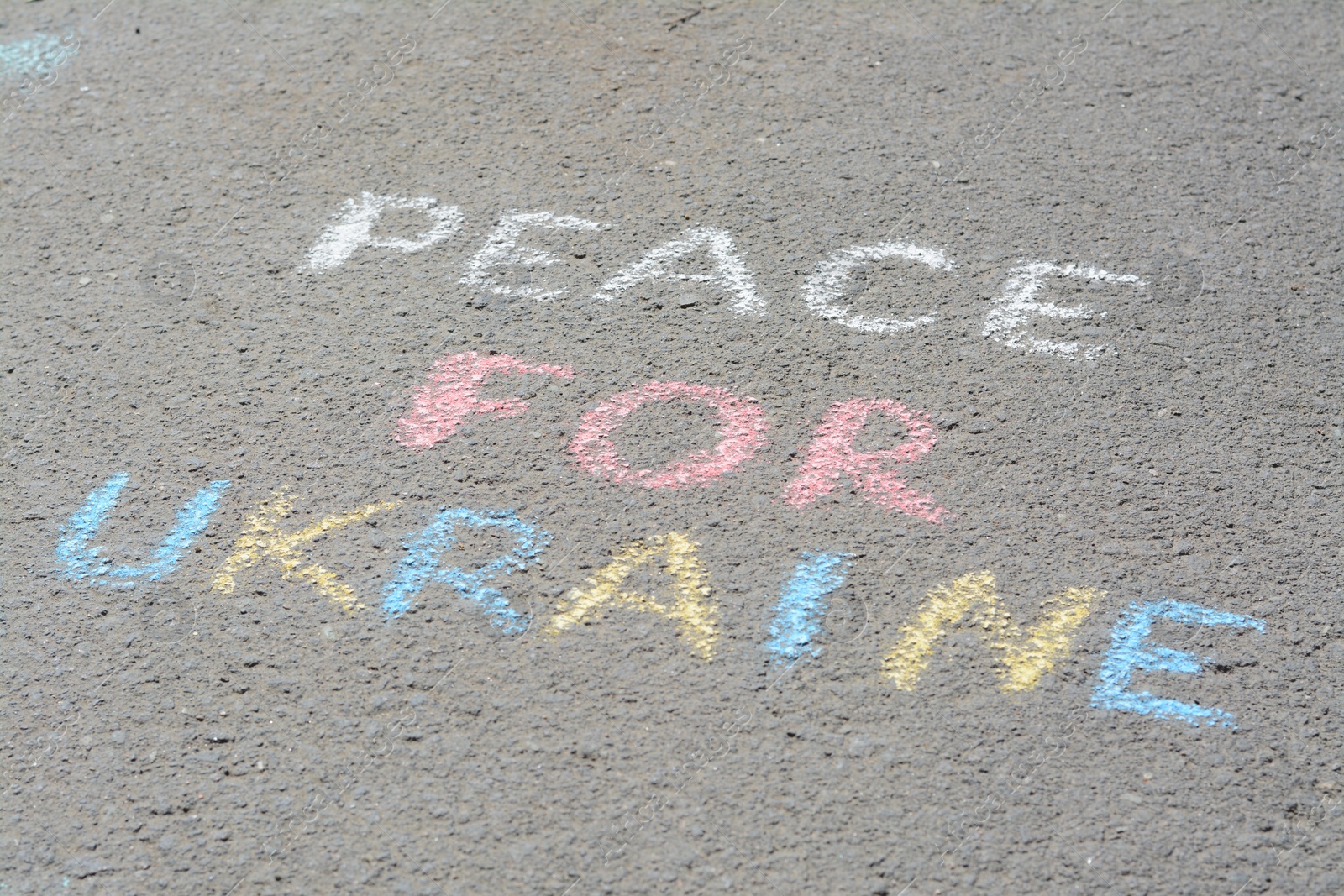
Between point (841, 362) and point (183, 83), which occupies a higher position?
point (183, 83)

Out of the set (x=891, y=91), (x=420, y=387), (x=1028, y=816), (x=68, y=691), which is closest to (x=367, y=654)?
(x=68, y=691)

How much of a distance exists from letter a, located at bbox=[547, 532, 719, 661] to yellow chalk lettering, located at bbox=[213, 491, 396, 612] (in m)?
0.48

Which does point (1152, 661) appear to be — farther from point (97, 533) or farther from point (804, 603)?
point (97, 533)

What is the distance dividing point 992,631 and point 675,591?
693 mm

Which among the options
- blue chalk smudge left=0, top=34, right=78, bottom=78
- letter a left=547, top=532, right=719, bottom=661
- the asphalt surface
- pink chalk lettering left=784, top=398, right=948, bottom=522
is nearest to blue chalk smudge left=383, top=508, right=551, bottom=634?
the asphalt surface

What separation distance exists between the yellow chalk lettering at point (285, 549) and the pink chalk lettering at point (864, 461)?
1005 mm

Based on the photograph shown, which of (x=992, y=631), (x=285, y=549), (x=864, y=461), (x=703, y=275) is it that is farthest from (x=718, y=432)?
(x=285, y=549)

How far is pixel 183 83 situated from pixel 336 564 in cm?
254

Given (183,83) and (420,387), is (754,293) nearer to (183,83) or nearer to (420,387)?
(420,387)

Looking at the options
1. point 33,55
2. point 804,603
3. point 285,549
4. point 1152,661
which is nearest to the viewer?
point 1152,661

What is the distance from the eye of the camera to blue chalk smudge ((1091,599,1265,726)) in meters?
2.81

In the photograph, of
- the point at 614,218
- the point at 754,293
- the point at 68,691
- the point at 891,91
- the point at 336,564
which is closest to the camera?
the point at 68,691

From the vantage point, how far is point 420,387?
11.9ft

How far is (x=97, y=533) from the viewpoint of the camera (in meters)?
3.27
